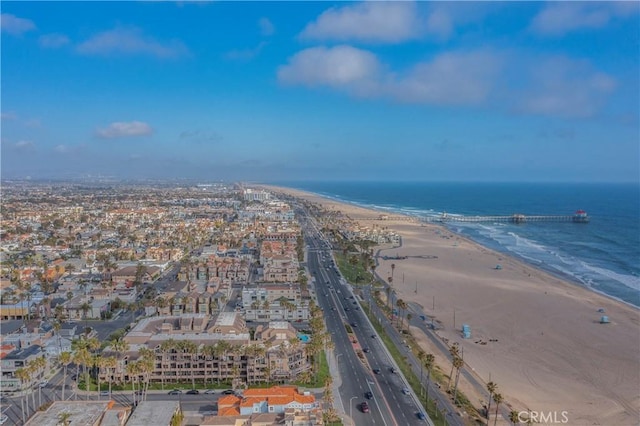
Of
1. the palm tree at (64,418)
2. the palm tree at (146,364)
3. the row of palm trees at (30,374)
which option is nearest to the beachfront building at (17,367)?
the row of palm trees at (30,374)

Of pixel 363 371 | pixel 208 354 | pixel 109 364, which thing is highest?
pixel 208 354

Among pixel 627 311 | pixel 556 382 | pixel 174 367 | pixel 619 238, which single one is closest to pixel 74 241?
pixel 174 367

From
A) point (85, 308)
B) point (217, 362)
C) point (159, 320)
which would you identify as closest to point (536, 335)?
point (217, 362)

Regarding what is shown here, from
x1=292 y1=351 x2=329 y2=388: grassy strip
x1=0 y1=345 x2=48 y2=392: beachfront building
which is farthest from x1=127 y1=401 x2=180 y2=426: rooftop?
x1=292 y1=351 x2=329 y2=388: grassy strip

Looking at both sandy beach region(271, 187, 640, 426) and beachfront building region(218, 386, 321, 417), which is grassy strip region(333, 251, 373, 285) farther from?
beachfront building region(218, 386, 321, 417)

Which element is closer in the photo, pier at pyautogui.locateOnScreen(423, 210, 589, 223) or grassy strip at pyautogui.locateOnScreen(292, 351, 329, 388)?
grassy strip at pyautogui.locateOnScreen(292, 351, 329, 388)

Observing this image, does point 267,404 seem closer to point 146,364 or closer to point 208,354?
point 208,354

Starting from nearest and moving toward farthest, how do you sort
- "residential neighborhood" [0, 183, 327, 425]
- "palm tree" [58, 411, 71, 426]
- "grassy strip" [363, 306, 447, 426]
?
"palm tree" [58, 411, 71, 426] → "grassy strip" [363, 306, 447, 426] → "residential neighborhood" [0, 183, 327, 425]
